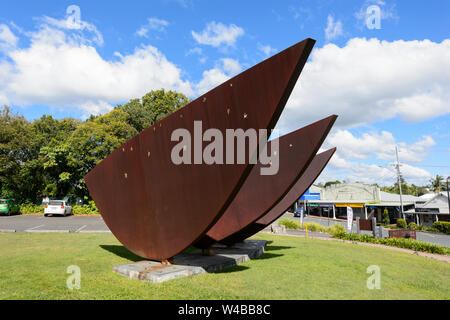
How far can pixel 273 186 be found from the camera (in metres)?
8.24

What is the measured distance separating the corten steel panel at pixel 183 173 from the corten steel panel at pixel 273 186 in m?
1.98

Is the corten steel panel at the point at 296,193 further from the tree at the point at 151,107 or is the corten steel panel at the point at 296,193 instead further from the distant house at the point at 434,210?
the distant house at the point at 434,210

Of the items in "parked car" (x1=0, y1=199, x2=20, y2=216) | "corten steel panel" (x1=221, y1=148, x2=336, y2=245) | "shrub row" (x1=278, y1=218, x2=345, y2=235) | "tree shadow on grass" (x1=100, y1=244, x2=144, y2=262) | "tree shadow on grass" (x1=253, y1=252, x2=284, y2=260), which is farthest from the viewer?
"parked car" (x1=0, y1=199, x2=20, y2=216)

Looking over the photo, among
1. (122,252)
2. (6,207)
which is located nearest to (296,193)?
(122,252)

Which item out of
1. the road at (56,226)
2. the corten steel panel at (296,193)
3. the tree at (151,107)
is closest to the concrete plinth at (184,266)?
the corten steel panel at (296,193)

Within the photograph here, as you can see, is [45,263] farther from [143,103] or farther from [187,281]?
[143,103]

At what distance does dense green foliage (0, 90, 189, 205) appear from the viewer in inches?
1037

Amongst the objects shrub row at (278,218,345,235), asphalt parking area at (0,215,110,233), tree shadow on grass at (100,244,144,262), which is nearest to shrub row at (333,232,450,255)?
shrub row at (278,218,345,235)

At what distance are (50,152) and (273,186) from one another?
2544cm

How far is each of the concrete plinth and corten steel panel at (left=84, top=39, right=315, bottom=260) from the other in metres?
0.32

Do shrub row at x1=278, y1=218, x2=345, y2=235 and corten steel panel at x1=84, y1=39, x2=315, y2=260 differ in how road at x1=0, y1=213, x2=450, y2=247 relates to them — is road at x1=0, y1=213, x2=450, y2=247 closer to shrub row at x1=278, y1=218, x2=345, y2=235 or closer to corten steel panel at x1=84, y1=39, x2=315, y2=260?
shrub row at x1=278, y1=218, x2=345, y2=235

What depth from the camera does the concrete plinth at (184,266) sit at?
18.4 ft
